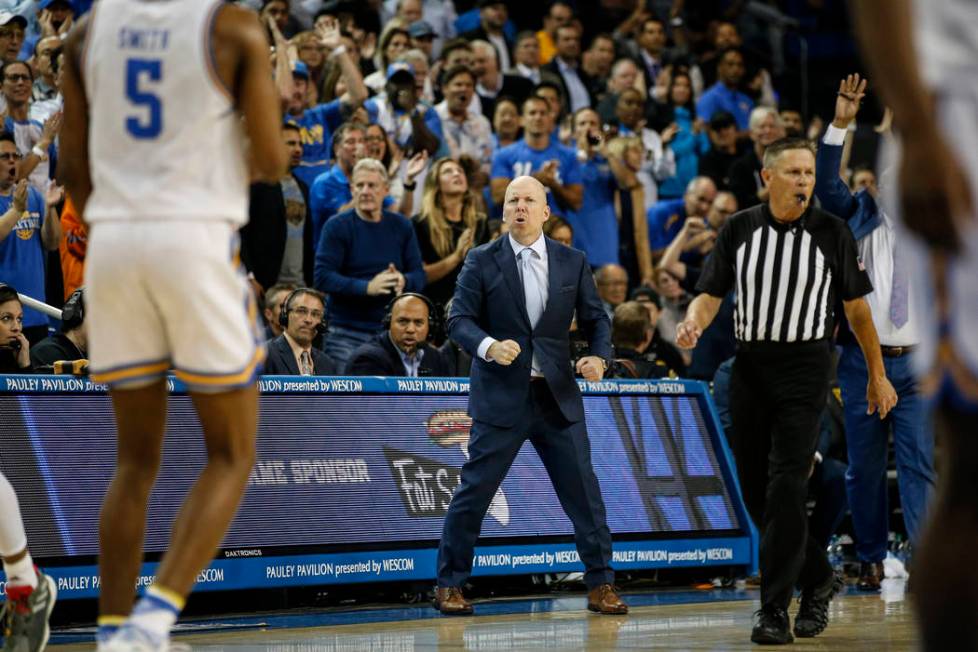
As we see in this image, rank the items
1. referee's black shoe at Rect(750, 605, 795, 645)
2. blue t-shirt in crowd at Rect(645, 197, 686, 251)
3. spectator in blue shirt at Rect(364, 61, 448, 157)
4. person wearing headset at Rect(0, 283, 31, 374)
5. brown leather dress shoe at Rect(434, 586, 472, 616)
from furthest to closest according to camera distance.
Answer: blue t-shirt in crowd at Rect(645, 197, 686, 251) < spectator in blue shirt at Rect(364, 61, 448, 157) < person wearing headset at Rect(0, 283, 31, 374) < brown leather dress shoe at Rect(434, 586, 472, 616) < referee's black shoe at Rect(750, 605, 795, 645)

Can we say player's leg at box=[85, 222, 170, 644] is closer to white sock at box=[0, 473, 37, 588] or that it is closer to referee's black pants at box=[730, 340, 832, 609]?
white sock at box=[0, 473, 37, 588]

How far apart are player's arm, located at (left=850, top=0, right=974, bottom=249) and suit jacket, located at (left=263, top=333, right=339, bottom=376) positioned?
21.2 ft

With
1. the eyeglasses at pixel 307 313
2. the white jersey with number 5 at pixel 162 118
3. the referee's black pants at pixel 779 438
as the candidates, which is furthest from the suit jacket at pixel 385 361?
the white jersey with number 5 at pixel 162 118

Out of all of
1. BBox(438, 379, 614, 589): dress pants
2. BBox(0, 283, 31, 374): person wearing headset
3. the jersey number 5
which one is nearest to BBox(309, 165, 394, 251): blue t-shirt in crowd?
BBox(0, 283, 31, 374): person wearing headset

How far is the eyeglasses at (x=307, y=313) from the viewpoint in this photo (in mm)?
9586

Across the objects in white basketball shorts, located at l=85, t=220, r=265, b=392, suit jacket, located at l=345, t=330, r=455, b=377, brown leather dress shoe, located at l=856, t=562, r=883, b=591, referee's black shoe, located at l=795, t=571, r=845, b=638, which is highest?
white basketball shorts, located at l=85, t=220, r=265, b=392

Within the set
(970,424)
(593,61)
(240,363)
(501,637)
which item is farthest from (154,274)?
(593,61)

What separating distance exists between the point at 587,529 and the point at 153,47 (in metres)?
4.60

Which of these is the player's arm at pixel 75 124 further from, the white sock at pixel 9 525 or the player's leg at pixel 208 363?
the white sock at pixel 9 525

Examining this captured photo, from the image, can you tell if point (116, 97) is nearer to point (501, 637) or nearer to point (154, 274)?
point (154, 274)

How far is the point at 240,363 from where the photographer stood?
462 cm

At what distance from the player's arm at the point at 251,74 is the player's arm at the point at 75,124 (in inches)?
20.2

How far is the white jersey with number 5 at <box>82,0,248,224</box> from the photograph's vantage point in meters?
4.58

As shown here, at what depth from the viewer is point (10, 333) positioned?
340 inches
